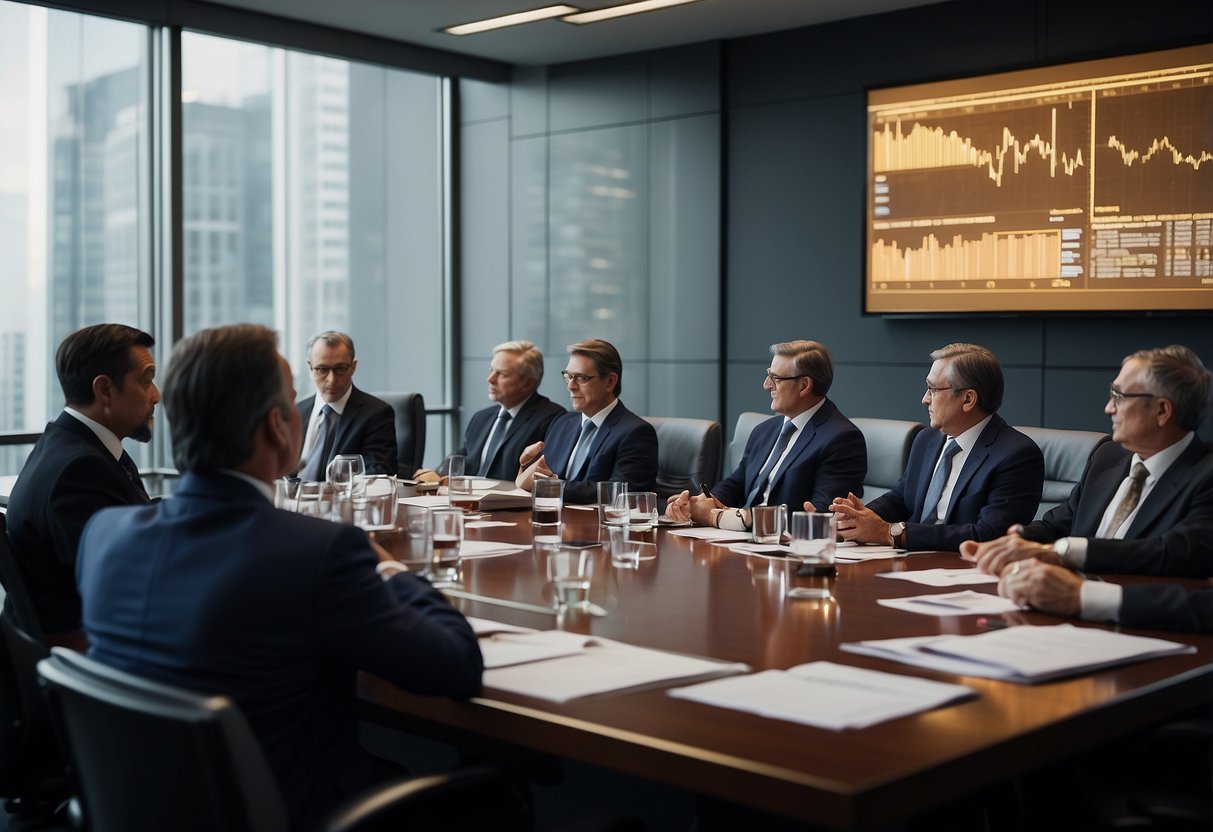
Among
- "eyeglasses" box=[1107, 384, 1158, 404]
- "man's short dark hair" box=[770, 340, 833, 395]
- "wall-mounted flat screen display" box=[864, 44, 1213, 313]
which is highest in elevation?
"wall-mounted flat screen display" box=[864, 44, 1213, 313]

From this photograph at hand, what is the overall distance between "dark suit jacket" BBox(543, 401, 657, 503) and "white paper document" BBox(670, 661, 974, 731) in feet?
9.25

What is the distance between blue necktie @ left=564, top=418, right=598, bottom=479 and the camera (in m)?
5.22

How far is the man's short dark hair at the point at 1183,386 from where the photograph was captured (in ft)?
10.4

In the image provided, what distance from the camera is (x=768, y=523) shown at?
3428 millimetres

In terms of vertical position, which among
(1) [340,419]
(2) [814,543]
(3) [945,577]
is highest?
(1) [340,419]

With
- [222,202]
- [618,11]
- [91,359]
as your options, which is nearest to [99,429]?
[91,359]

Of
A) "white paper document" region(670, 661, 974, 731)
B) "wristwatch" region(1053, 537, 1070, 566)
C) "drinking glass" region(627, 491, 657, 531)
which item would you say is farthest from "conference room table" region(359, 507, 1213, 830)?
"drinking glass" region(627, 491, 657, 531)

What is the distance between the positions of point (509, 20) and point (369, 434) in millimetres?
2565

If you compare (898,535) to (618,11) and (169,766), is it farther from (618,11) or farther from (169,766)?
(618,11)

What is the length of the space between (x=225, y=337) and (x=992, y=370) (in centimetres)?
270

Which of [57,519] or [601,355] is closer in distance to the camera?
[57,519]

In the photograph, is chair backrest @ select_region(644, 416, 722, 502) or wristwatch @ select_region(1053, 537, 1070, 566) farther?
chair backrest @ select_region(644, 416, 722, 502)

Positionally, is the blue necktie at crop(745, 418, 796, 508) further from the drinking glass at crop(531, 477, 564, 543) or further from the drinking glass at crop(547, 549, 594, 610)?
the drinking glass at crop(547, 549, 594, 610)

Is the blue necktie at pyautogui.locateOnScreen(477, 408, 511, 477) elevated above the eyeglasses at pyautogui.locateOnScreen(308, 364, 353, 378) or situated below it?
below
